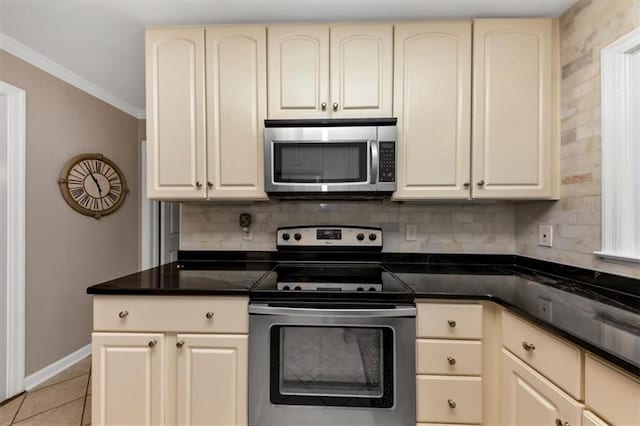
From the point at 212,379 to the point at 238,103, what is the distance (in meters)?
1.44

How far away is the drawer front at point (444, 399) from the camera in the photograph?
1282 mm

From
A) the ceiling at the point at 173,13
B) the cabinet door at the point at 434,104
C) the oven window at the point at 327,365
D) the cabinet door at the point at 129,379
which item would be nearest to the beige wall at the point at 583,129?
the ceiling at the point at 173,13

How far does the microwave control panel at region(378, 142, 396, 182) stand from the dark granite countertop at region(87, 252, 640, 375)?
0.55 m

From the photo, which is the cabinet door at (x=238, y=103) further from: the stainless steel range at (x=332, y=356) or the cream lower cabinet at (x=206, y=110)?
the stainless steel range at (x=332, y=356)

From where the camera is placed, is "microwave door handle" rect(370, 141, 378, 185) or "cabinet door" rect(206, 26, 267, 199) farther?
"cabinet door" rect(206, 26, 267, 199)

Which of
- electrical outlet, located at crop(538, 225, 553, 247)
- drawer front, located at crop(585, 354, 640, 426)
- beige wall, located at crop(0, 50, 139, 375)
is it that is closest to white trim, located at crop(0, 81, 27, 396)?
beige wall, located at crop(0, 50, 139, 375)

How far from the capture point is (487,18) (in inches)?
64.6

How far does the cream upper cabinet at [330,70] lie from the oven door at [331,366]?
108 centimetres

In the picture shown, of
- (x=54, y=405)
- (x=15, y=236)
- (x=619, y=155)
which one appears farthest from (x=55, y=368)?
(x=619, y=155)

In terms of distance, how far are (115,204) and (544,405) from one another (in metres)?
3.34

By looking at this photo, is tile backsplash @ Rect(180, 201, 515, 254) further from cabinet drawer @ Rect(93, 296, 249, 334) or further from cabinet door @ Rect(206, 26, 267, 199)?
cabinet drawer @ Rect(93, 296, 249, 334)

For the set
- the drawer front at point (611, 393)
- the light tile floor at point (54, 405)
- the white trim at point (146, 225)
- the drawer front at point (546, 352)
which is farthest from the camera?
the white trim at point (146, 225)

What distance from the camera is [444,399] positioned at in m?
1.29

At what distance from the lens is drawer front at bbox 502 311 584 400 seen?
892mm
